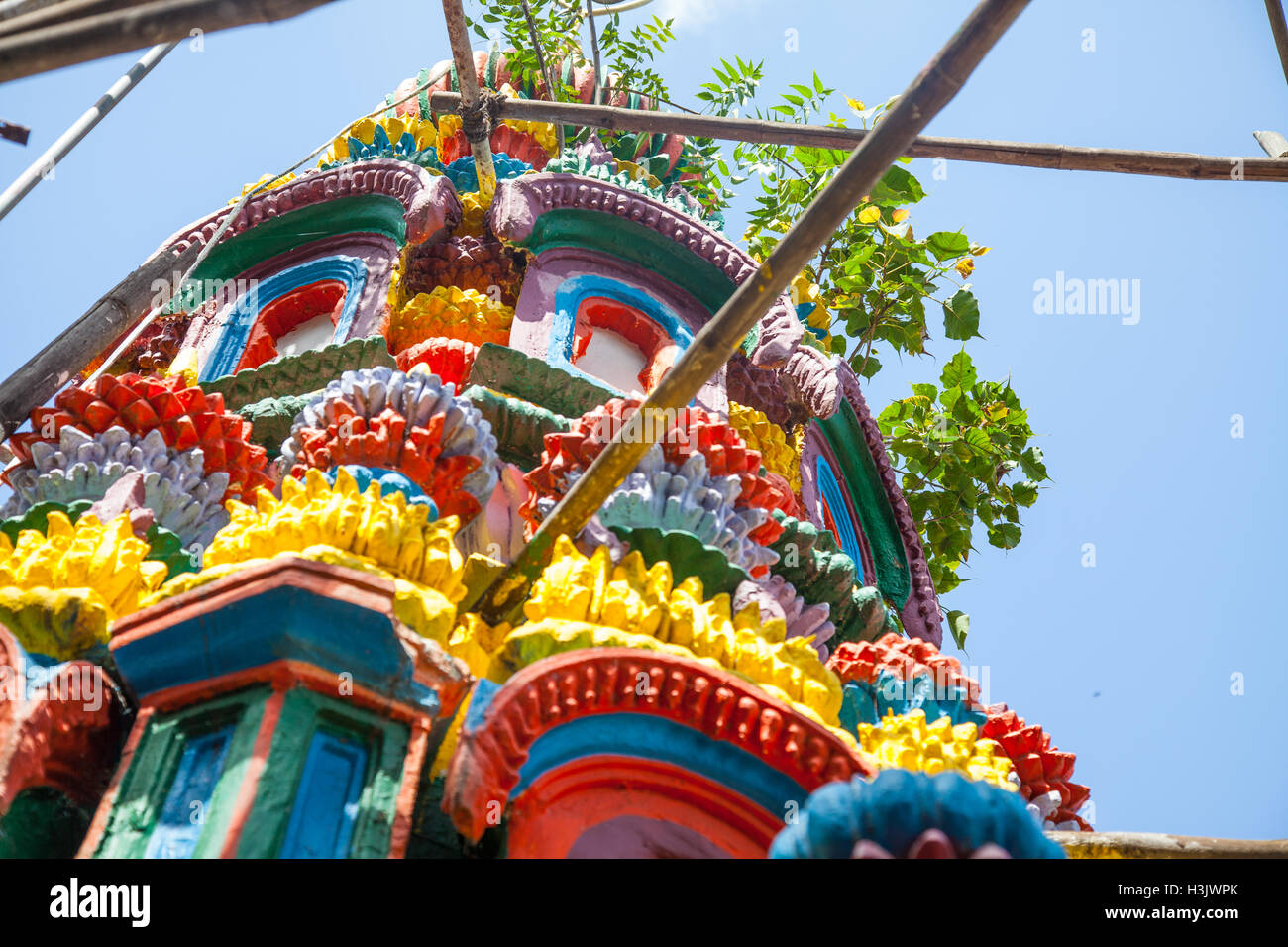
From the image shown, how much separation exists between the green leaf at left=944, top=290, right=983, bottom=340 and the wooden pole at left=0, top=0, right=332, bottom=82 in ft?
36.5

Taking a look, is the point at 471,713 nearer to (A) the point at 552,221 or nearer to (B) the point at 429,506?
(B) the point at 429,506

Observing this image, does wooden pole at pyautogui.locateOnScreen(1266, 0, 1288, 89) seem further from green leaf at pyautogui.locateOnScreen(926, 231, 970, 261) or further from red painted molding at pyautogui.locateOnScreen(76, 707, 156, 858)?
green leaf at pyautogui.locateOnScreen(926, 231, 970, 261)

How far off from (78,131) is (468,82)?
10.1ft

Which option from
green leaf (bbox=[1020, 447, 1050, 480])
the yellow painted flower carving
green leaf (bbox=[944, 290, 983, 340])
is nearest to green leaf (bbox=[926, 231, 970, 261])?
green leaf (bbox=[944, 290, 983, 340])

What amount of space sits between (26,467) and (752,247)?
338 inches

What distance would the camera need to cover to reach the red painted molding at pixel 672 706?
15.8 ft

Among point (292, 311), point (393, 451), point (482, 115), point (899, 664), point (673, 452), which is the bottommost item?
point (899, 664)

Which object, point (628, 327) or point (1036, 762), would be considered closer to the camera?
point (1036, 762)

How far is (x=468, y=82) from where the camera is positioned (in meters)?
8.71

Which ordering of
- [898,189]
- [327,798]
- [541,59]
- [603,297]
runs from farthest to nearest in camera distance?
[898,189]
[541,59]
[603,297]
[327,798]

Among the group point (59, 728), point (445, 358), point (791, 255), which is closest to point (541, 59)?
point (445, 358)

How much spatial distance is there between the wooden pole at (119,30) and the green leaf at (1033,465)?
12219 mm

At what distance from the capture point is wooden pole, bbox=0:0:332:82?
2744mm

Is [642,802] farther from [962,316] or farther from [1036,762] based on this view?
[962,316]
